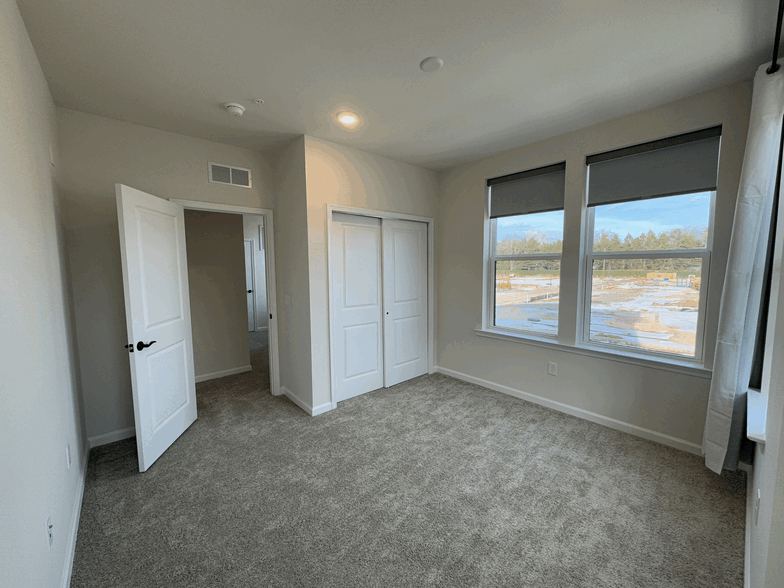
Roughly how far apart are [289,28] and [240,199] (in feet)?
6.41

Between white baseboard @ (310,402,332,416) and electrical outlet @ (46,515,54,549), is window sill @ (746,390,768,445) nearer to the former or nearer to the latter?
white baseboard @ (310,402,332,416)

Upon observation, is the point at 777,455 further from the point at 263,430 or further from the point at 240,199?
the point at 240,199

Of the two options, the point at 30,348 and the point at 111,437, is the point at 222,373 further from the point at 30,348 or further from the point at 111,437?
the point at 30,348

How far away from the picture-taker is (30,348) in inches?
52.1

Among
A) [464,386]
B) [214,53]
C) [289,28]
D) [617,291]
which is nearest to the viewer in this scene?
[289,28]

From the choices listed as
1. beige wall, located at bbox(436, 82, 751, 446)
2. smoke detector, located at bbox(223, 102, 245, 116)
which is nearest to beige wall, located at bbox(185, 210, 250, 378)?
smoke detector, located at bbox(223, 102, 245, 116)

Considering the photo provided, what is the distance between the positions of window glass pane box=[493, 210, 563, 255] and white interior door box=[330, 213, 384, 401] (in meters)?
1.39

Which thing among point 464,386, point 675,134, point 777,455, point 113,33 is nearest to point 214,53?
point 113,33

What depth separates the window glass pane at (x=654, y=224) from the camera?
240 centimetres

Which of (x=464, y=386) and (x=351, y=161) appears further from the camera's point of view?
(x=464, y=386)

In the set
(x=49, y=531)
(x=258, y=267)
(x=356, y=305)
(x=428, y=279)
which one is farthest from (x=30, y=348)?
(x=258, y=267)

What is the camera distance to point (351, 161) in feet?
10.8

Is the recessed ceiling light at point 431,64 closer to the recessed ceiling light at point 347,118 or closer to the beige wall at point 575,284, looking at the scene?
the recessed ceiling light at point 347,118

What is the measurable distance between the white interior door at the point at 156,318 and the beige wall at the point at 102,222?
41 centimetres
